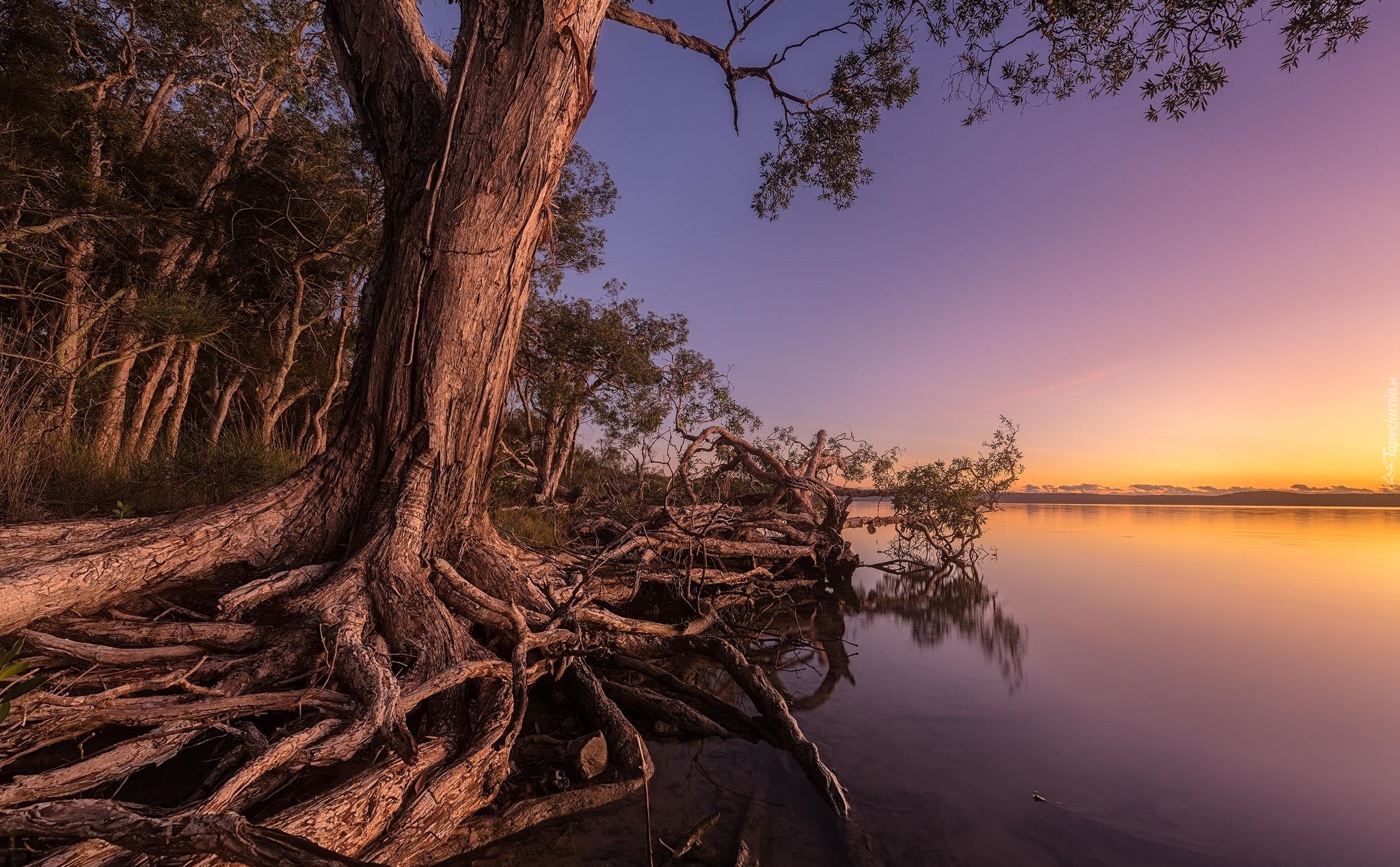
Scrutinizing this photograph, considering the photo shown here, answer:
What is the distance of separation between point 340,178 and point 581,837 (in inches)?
473

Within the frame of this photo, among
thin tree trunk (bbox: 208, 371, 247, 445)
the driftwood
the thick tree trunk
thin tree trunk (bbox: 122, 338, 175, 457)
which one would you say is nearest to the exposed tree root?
the driftwood

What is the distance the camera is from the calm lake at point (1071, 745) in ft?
9.02

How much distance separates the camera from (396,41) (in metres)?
4.35

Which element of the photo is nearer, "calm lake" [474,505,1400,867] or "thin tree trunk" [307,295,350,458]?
"calm lake" [474,505,1400,867]

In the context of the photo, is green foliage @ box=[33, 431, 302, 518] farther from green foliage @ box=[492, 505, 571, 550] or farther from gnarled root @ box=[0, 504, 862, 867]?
green foliage @ box=[492, 505, 571, 550]

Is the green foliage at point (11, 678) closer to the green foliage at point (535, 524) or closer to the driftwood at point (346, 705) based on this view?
the driftwood at point (346, 705)

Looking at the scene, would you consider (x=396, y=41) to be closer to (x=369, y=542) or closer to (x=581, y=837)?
(x=369, y=542)

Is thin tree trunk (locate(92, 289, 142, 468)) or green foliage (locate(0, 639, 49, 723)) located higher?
thin tree trunk (locate(92, 289, 142, 468))

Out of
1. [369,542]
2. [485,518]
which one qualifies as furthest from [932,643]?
[369,542]

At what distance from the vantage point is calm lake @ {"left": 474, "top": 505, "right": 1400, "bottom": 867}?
275 cm

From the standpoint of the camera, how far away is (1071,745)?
4008mm

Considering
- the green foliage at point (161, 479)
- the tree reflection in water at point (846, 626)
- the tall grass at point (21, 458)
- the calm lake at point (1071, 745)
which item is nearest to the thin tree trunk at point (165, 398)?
the green foliage at point (161, 479)

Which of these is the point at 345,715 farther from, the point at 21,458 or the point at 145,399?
the point at 145,399

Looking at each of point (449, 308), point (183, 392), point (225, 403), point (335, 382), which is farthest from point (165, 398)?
point (449, 308)
